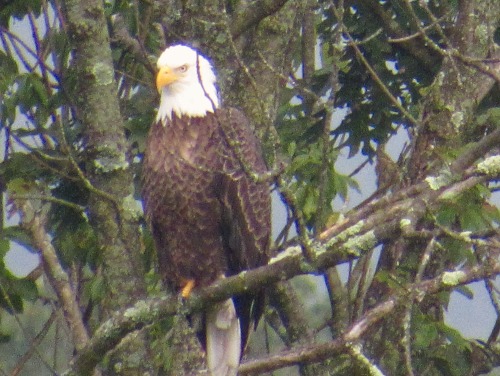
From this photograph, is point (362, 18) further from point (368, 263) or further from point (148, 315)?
point (148, 315)

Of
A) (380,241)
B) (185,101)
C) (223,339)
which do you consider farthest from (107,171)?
(380,241)

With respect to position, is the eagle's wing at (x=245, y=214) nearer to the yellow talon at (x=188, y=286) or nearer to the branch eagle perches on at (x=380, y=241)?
the yellow talon at (x=188, y=286)

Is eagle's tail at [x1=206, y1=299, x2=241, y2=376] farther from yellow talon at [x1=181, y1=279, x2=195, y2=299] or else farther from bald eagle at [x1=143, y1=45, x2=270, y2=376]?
yellow talon at [x1=181, y1=279, x2=195, y2=299]

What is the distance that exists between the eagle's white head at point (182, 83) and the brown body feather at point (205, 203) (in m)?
0.05

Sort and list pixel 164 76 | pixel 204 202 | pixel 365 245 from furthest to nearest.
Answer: pixel 164 76 → pixel 204 202 → pixel 365 245

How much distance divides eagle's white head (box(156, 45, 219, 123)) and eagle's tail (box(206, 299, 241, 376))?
2.54 feet

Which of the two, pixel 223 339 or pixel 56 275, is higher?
pixel 56 275

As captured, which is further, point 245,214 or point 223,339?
point 223,339

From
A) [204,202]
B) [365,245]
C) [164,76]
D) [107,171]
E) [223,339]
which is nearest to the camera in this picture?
[365,245]

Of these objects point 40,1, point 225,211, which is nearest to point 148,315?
point 225,211

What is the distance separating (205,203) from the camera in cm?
405

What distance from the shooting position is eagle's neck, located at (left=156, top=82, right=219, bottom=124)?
13.7ft

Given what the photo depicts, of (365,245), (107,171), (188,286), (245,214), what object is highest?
(107,171)

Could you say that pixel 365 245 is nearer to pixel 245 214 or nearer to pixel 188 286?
pixel 245 214
